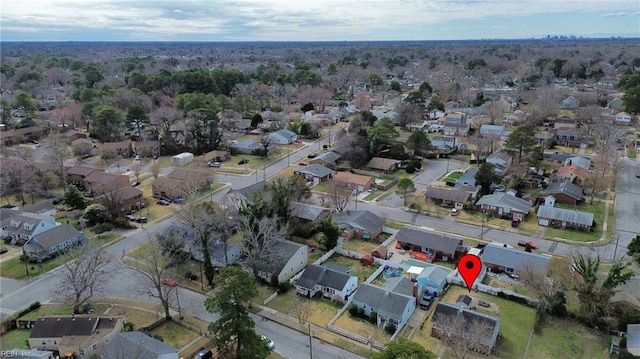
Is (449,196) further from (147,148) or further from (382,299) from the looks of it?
(147,148)

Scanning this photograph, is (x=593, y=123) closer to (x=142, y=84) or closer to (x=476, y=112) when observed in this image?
(x=476, y=112)

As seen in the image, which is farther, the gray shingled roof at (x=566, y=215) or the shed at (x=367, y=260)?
the gray shingled roof at (x=566, y=215)

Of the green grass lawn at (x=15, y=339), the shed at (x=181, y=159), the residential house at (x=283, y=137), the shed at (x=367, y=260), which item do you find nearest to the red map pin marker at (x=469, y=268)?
the shed at (x=367, y=260)

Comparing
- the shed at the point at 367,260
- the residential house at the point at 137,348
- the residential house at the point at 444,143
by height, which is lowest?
the shed at the point at 367,260

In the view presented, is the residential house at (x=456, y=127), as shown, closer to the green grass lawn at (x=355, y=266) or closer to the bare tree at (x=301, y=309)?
the green grass lawn at (x=355, y=266)

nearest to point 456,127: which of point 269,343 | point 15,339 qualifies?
point 269,343

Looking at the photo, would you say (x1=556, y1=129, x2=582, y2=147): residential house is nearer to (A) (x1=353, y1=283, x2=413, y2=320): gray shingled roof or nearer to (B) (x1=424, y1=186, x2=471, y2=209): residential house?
(B) (x1=424, y1=186, x2=471, y2=209): residential house

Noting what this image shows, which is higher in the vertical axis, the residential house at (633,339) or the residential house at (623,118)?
the residential house at (623,118)

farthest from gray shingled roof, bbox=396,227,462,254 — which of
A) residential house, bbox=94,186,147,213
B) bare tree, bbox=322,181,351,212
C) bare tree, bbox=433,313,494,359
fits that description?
residential house, bbox=94,186,147,213
